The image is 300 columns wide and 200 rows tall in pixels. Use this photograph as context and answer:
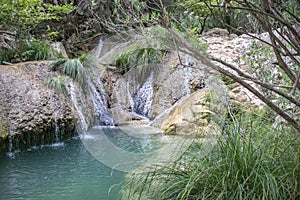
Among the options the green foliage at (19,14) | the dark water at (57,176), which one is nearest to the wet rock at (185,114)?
the dark water at (57,176)

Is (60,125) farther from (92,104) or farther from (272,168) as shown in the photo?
(272,168)

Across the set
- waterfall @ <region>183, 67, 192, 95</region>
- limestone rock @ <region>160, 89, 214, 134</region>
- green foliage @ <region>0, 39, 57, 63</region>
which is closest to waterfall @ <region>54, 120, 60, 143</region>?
limestone rock @ <region>160, 89, 214, 134</region>

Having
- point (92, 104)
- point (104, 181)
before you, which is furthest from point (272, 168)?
point (92, 104)

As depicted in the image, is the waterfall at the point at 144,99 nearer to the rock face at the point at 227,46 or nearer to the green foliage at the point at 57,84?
the rock face at the point at 227,46

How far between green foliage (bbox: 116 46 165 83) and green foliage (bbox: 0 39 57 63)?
1526mm

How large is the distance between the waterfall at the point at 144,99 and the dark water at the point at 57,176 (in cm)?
238

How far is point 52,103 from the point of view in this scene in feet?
17.9

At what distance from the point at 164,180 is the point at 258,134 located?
24.6 inches

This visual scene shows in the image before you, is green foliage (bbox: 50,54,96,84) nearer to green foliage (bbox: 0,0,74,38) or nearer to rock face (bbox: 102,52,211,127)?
rock face (bbox: 102,52,211,127)

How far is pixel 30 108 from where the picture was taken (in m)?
5.18

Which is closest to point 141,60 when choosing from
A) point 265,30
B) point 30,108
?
point 30,108

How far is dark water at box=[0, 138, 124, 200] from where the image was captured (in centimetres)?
317

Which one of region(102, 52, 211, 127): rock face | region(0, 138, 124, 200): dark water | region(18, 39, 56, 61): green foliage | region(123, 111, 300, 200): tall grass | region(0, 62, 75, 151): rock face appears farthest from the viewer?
region(102, 52, 211, 127): rock face

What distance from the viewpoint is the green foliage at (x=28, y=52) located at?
642 centimetres
